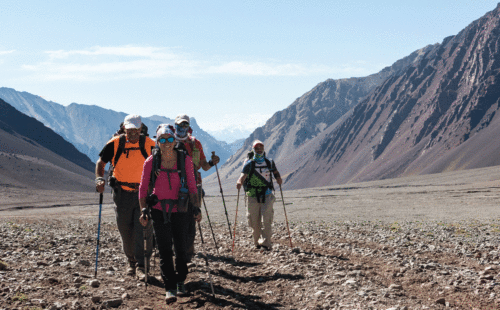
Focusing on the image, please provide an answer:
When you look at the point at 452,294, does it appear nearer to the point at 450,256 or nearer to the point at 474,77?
the point at 450,256

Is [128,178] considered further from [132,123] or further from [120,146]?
[132,123]

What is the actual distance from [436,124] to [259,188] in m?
159

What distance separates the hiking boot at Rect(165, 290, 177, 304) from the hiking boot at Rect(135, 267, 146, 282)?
Result: 122 centimetres

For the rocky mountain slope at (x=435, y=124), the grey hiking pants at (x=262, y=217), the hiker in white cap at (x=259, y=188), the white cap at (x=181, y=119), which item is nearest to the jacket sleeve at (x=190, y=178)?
the white cap at (x=181, y=119)

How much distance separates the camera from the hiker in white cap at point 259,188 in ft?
38.7

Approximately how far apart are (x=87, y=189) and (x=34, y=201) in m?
30.5

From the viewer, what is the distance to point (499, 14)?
165 meters

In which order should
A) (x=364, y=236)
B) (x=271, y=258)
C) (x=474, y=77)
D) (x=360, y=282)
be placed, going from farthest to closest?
1. (x=474, y=77)
2. (x=364, y=236)
3. (x=271, y=258)
4. (x=360, y=282)

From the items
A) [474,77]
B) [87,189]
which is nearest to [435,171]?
[474,77]

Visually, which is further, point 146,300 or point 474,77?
point 474,77

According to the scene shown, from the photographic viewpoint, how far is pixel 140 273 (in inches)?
321

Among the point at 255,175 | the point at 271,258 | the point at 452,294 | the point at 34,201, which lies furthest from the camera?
the point at 34,201

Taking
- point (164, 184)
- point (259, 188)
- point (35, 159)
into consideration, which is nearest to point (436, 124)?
point (35, 159)

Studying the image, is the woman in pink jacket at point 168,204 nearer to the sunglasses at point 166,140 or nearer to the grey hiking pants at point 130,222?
the sunglasses at point 166,140
